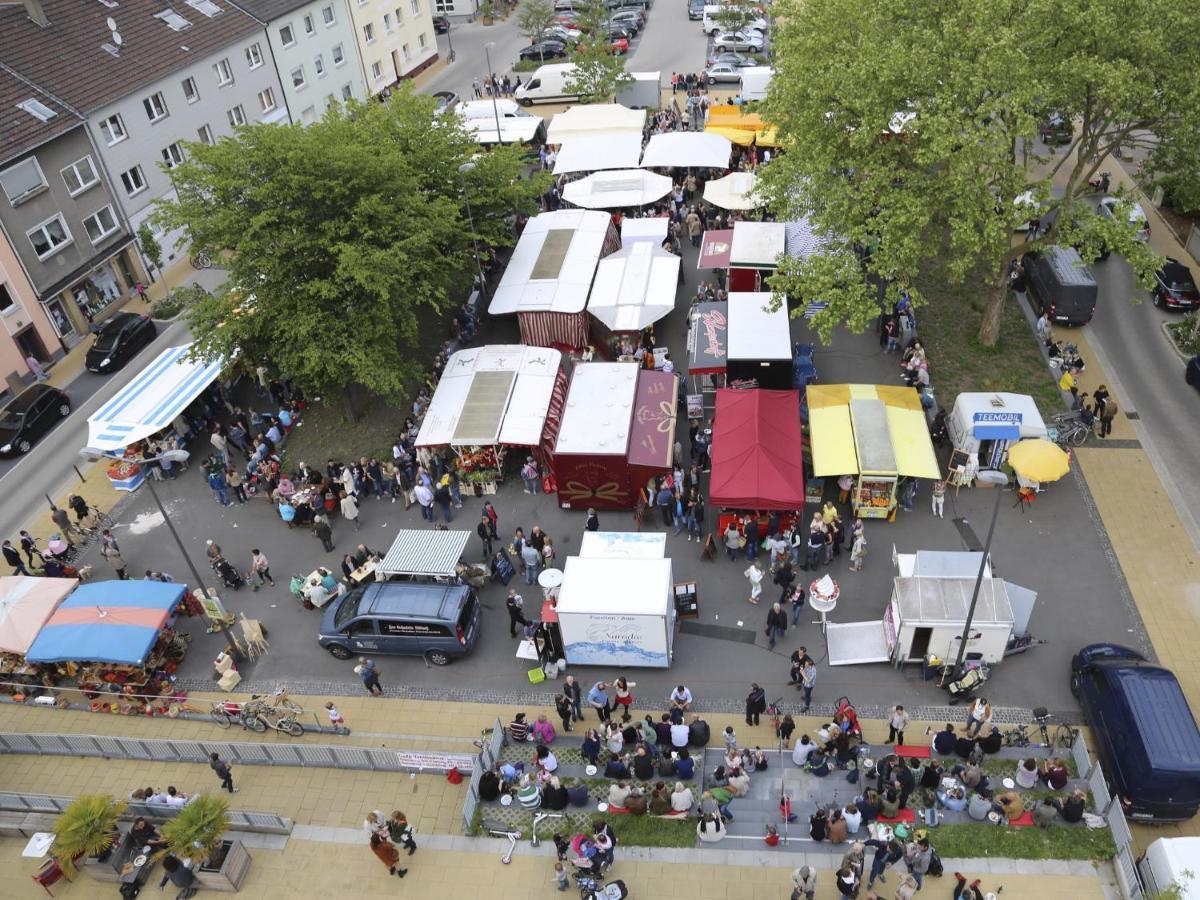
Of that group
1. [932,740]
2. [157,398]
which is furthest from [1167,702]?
[157,398]

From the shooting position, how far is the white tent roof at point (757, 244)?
30391 millimetres

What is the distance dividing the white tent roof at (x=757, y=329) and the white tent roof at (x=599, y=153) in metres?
13.2

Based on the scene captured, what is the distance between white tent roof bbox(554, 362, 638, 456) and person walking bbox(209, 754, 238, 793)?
10475mm

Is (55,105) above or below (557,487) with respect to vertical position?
above

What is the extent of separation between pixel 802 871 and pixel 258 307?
67.6 feet

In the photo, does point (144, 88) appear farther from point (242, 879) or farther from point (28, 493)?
point (242, 879)

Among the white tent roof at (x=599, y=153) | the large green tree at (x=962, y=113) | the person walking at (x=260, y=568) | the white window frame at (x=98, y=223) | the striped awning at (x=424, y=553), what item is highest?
the large green tree at (x=962, y=113)

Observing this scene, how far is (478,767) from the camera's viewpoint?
16922mm

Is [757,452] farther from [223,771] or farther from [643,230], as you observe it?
[643,230]

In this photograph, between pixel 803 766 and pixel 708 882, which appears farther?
pixel 803 766

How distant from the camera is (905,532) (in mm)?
22453

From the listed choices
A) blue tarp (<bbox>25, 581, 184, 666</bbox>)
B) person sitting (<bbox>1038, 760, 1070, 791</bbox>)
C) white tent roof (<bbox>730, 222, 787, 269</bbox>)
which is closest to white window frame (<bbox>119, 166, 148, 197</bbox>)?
blue tarp (<bbox>25, 581, 184, 666</bbox>)

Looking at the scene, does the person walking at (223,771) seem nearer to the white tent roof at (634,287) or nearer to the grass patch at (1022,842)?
the grass patch at (1022,842)

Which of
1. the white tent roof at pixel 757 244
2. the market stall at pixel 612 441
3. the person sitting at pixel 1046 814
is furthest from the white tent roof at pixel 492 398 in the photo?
the person sitting at pixel 1046 814
